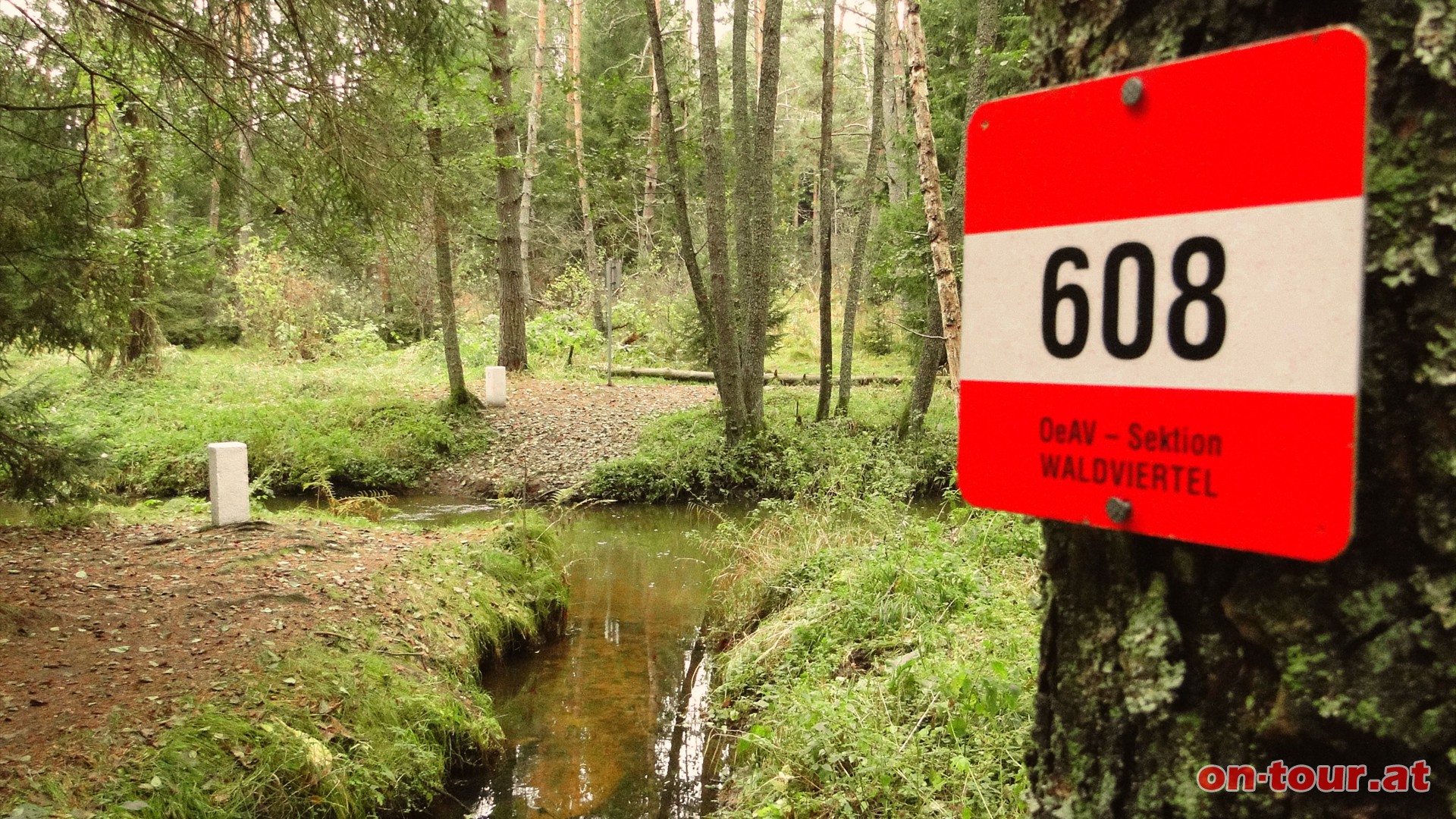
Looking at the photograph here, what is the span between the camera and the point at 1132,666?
1102mm

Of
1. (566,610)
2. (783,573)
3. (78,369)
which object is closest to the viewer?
(783,573)

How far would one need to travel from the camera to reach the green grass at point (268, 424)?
37.1 feet

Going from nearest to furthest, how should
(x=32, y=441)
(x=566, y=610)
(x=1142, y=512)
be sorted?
(x=1142, y=512)
(x=32, y=441)
(x=566, y=610)

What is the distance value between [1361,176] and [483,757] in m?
4.86

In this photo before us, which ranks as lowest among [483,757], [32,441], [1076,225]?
[483,757]

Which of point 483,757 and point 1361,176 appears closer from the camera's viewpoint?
point 1361,176

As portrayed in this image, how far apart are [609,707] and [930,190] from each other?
3.90 meters

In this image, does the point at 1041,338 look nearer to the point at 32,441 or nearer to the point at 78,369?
the point at 32,441

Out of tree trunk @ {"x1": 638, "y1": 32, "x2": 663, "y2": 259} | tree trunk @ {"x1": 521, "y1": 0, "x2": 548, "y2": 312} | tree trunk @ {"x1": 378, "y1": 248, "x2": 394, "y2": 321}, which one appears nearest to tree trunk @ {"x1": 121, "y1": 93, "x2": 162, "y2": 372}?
tree trunk @ {"x1": 521, "y1": 0, "x2": 548, "y2": 312}

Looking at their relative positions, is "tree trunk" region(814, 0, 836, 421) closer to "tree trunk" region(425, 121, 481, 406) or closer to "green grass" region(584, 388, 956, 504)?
"green grass" region(584, 388, 956, 504)

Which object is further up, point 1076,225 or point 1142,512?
point 1076,225

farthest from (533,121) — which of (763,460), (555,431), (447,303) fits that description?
(763,460)

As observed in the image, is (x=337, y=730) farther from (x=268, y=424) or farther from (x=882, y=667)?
(x=268, y=424)

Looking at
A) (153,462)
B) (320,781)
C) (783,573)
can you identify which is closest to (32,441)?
(320,781)
